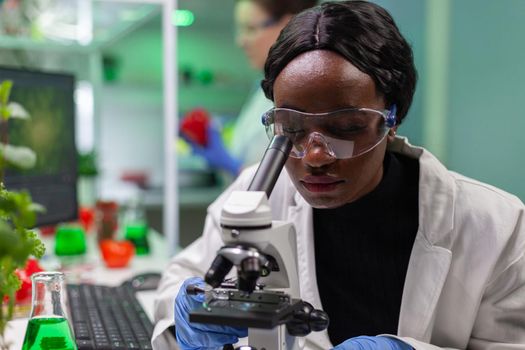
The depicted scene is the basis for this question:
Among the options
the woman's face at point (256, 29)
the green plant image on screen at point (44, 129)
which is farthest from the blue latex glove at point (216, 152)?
the green plant image on screen at point (44, 129)

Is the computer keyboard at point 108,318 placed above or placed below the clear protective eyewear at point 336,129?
below

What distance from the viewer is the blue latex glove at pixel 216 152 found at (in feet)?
9.41

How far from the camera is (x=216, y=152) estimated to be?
2916 mm

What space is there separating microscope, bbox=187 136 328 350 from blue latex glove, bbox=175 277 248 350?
0.32ft

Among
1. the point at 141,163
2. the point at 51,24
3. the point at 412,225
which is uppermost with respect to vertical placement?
the point at 51,24

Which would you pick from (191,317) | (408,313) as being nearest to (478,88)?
(408,313)

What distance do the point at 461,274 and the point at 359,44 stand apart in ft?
1.53

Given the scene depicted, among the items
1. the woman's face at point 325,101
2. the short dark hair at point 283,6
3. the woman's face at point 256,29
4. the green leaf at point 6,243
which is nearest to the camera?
the green leaf at point 6,243

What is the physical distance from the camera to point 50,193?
1.82m

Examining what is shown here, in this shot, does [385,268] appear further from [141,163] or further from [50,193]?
[141,163]

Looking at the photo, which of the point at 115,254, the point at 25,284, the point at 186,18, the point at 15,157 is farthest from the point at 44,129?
the point at 186,18

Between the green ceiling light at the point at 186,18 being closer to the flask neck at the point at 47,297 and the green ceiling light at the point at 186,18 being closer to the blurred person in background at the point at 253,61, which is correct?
the blurred person in background at the point at 253,61

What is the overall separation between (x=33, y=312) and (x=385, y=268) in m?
0.66

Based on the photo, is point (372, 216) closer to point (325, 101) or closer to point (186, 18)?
point (325, 101)
